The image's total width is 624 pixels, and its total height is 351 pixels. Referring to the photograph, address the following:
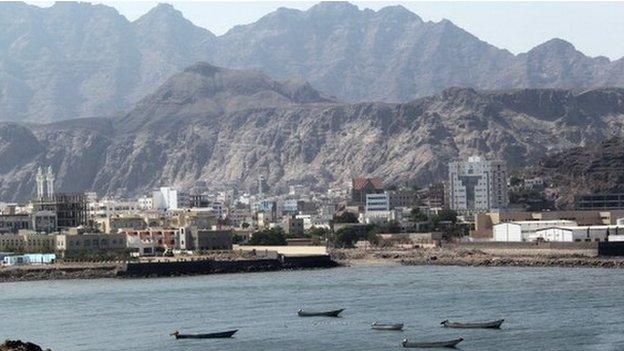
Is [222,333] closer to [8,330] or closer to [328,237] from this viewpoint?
[8,330]

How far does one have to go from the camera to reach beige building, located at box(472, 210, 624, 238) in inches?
4547

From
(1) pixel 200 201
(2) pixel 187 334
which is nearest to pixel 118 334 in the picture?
(2) pixel 187 334

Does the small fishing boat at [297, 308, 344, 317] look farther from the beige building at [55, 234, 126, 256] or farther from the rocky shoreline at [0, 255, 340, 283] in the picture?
the beige building at [55, 234, 126, 256]

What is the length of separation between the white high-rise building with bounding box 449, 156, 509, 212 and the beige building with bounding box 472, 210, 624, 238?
83.2 ft

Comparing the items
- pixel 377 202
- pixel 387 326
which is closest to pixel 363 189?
pixel 377 202

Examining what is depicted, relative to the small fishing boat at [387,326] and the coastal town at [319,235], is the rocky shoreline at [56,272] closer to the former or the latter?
the coastal town at [319,235]

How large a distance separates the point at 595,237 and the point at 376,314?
4134 centimetres

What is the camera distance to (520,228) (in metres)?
107

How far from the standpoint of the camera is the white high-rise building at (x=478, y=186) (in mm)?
150500

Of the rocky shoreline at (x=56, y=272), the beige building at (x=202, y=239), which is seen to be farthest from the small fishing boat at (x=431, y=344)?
the beige building at (x=202, y=239)

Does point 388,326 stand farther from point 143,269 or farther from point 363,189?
point 363,189

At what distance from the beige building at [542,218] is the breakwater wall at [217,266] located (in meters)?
20.7

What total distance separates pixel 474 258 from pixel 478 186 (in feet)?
187

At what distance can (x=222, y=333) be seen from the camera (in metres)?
55.0
